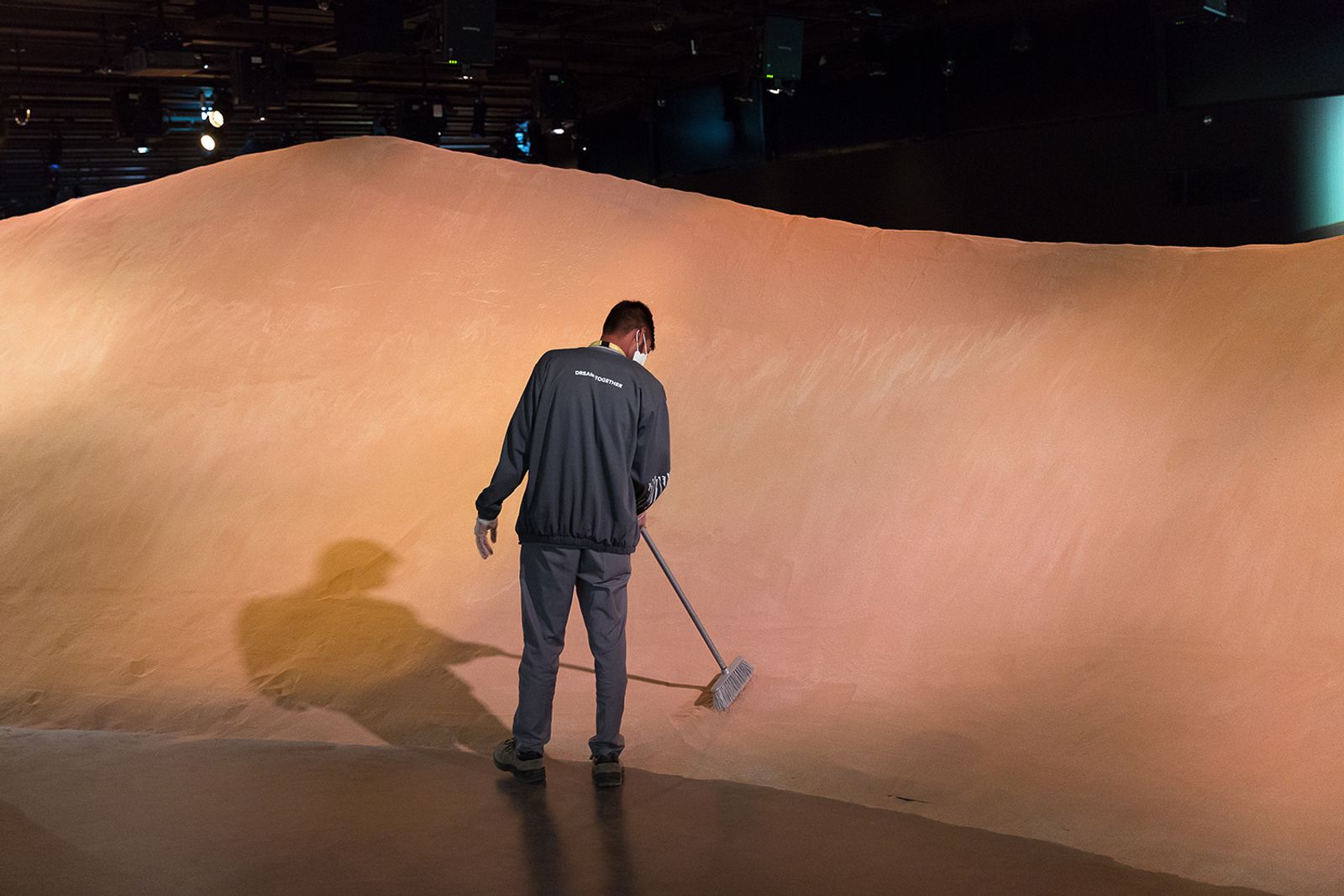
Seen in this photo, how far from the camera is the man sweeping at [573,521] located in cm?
386

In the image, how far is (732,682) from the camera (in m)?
4.41

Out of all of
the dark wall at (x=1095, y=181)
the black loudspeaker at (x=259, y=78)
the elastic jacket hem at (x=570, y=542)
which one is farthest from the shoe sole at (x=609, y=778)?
the black loudspeaker at (x=259, y=78)

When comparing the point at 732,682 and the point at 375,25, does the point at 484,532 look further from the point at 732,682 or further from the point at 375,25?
the point at 375,25

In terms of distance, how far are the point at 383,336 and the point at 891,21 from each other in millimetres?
7650

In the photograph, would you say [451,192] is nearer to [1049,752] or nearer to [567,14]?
[1049,752]

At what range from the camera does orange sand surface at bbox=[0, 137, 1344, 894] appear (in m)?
3.95

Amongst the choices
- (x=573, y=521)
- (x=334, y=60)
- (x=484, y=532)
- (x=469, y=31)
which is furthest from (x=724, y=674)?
(x=334, y=60)

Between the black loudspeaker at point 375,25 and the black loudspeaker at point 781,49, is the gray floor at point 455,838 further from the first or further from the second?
the black loudspeaker at point 781,49

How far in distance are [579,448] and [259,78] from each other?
31.5ft

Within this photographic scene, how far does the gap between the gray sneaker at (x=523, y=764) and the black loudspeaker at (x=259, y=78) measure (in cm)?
974

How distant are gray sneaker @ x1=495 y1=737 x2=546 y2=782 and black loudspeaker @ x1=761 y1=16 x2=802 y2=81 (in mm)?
8302

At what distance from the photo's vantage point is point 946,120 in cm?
1284

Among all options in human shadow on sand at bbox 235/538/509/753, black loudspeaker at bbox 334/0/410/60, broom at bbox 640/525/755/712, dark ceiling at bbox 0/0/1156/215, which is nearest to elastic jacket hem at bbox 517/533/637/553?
broom at bbox 640/525/755/712

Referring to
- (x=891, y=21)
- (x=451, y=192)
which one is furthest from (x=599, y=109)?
(x=451, y=192)
